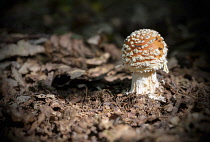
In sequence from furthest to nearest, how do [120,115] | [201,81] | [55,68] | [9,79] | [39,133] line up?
[55,68] → [201,81] → [9,79] → [120,115] → [39,133]

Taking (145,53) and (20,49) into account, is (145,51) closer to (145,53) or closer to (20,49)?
(145,53)

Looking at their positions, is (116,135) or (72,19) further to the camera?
(72,19)

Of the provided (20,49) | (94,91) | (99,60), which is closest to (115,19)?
(99,60)

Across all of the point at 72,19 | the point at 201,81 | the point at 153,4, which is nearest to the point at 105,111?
the point at 201,81

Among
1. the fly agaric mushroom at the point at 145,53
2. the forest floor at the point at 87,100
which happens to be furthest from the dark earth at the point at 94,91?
the fly agaric mushroom at the point at 145,53

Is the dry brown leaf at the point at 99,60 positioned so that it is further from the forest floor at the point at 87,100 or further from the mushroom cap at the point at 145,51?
the mushroom cap at the point at 145,51

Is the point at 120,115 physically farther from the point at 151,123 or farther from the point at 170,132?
the point at 170,132

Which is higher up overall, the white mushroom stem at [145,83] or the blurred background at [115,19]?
the blurred background at [115,19]
